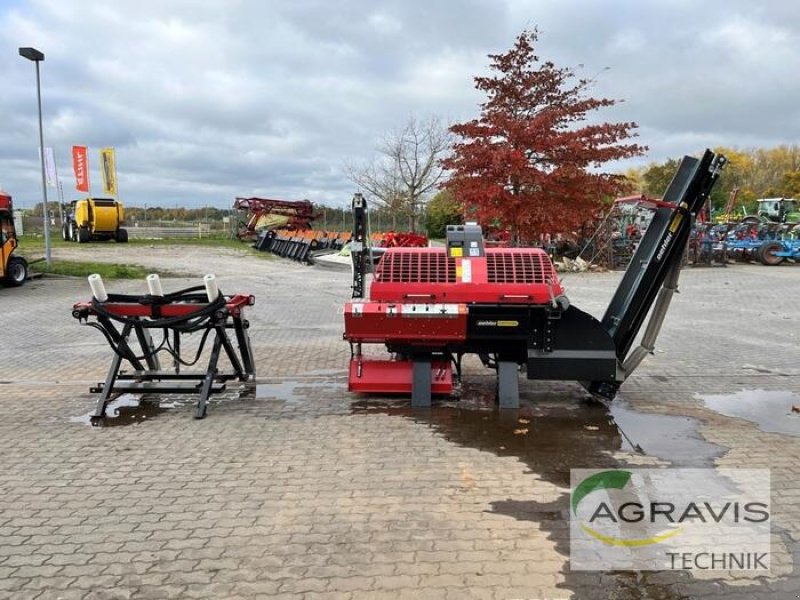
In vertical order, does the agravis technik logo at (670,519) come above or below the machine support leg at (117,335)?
below

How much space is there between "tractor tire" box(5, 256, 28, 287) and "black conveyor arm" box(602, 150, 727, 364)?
16015 millimetres

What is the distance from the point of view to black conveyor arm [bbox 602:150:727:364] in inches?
236

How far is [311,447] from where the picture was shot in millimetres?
5277

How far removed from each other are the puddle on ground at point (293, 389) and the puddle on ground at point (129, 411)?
882 mm

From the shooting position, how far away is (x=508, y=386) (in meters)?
6.31

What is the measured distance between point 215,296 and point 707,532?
4544mm

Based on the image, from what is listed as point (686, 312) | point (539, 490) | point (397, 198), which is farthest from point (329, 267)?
point (539, 490)

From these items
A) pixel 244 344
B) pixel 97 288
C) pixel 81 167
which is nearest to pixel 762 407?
pixel 244 344

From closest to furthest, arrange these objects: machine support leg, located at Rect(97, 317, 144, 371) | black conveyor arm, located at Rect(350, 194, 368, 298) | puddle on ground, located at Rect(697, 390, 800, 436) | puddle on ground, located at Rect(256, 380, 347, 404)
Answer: puddle on ground, located at Rect(697, 390, 800, 436) → machine support leg, located at Rect(97, 317, 144, 371) → puddle on ground, located at Rect(256, 380, 347, 404) → black conveyor arm, located at Rect(350, 194, 368, 298)

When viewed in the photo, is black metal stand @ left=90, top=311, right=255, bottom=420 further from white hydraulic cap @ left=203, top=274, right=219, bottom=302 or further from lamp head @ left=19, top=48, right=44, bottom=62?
lamp head @ left=19, top=48, right=44, bottom=62

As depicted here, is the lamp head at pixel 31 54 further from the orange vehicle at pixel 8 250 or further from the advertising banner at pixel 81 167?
the advertising banner at pixel 81 167

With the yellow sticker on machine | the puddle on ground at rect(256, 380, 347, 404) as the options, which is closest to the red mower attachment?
the puddle on ground at rect(256, 380, 347, 404)

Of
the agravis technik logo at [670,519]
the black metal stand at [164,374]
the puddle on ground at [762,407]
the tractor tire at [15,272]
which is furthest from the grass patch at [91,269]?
the agravis technik logo at [670,519]

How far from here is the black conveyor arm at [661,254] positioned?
600cm
